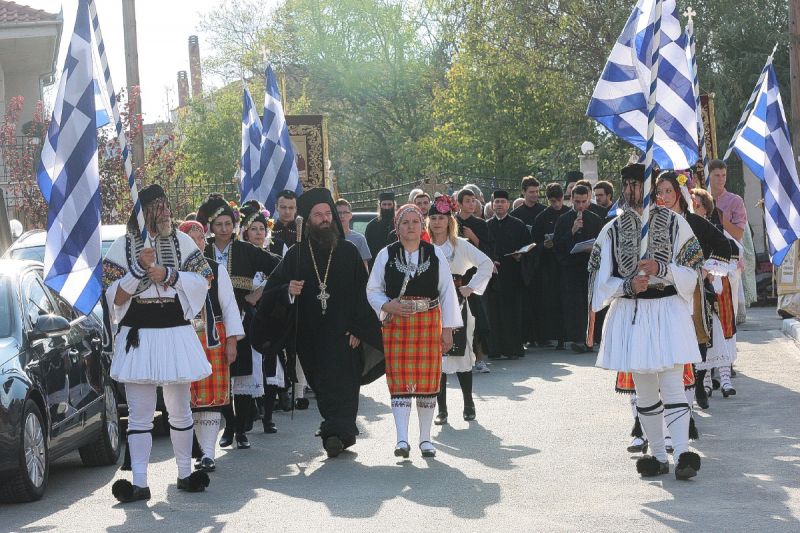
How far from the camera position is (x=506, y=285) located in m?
18.9

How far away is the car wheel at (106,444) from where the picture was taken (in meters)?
10.7

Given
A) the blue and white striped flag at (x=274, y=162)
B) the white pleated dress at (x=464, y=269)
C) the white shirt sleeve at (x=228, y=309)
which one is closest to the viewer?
the white shirt sleeve at (x=228, y=309)

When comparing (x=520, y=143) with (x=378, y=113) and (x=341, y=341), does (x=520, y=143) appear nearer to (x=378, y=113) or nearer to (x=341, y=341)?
(x=378, y=113)

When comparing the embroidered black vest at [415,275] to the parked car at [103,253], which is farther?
the parked car at [103,253]

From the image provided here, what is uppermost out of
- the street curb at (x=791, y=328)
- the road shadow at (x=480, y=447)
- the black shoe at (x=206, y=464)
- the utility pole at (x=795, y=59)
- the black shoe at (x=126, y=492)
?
the utility pole at (x=795, y=59)

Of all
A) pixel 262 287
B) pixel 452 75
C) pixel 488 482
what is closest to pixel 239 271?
pixel 262 287

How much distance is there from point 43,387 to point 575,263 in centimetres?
1042

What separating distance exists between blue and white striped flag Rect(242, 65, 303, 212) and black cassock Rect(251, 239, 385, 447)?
6963 mm

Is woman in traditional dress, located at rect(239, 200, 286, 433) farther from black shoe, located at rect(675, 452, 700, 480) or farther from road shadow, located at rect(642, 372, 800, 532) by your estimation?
black shoe, located at rect(675, 452, 700, 480)

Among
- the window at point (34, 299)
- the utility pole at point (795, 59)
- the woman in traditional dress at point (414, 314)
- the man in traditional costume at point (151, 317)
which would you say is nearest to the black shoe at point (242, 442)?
the woman in traditional dress at point (414, 314)

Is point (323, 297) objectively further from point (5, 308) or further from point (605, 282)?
point (605, 282)

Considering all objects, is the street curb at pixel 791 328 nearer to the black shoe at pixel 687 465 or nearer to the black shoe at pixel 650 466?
the black shoe at pixel 650 466

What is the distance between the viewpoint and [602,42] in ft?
114

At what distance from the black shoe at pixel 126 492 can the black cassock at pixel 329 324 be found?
6.73ft
